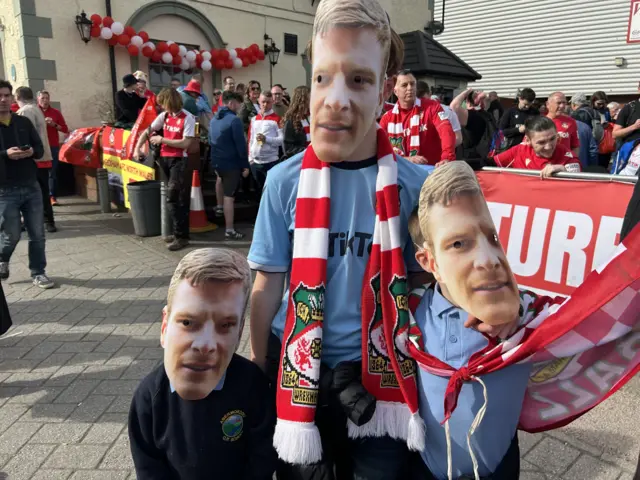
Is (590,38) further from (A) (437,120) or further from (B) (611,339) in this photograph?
(B) (611,339)

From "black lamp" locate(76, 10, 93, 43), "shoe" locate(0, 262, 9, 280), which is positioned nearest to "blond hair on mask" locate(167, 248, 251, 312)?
"shoe" locate(0, 262, 9, 280)

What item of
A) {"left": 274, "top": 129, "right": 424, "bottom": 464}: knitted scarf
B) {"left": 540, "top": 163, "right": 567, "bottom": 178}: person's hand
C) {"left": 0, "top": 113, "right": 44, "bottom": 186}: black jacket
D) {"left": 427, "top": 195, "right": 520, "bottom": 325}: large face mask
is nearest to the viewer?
{"left": 427, "top": 195, "right": 520, "bottom": 325}: large face mask

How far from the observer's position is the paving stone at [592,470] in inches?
100

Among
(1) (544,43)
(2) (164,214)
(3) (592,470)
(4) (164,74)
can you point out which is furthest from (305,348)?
(1) (544,43)

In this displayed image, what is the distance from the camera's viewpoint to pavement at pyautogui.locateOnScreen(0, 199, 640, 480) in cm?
270

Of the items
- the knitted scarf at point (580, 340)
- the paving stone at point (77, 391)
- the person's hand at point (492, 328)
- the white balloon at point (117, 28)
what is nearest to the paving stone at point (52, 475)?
the paving stone at point (77, 391)

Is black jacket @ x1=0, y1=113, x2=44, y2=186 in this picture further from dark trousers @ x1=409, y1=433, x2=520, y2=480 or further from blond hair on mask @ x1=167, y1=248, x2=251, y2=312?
dark trousers @ x1=409, y1=433, x2=520, y2=480

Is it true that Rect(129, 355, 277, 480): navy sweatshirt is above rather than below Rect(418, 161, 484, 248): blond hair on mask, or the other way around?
below

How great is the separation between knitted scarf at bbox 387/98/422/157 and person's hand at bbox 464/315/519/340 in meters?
3.94

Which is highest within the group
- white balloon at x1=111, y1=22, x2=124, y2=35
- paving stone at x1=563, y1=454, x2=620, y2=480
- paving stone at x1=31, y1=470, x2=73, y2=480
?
white balloon at x1=111, y1=22, x2=124, y2=35

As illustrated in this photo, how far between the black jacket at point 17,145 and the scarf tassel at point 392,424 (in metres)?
4.97

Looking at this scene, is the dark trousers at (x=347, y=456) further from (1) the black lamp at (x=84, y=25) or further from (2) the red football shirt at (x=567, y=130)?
(1) the black lamp at (x=84, y=25)

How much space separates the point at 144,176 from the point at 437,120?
4422mm

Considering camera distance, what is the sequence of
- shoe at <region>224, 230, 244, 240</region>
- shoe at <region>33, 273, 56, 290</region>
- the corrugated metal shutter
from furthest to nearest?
1. the corrugated metal shutter
2. shoe at <region>224, 230, 244, 240</region>
3. shoe at <region>33, 273, 56, 290</region>
